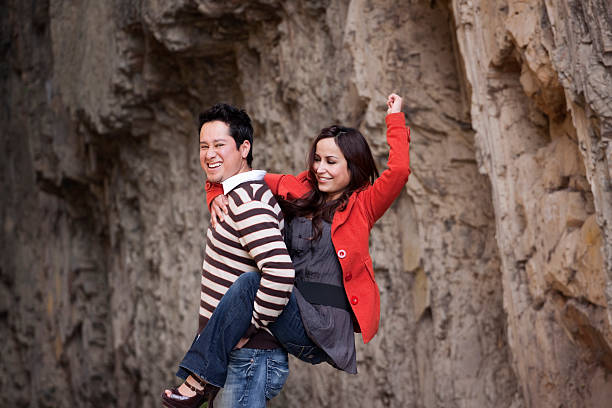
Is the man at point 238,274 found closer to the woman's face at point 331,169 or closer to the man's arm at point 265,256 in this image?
the man's arm at point 265,256

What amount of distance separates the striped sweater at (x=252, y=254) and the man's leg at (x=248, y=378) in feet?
0.34

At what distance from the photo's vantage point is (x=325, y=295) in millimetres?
2498

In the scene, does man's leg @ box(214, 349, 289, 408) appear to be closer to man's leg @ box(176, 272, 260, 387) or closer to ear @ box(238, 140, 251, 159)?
man's leg @ box(176, 272, 260, 387)

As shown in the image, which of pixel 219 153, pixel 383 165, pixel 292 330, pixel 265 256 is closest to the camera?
pixel 265 256

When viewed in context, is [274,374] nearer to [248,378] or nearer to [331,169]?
[248,378]

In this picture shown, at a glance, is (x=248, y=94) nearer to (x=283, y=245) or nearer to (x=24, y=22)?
(x=283, y=245)

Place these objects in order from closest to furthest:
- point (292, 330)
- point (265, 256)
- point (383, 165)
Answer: point (265, 256) < point (292, 330) < point (383, 165)

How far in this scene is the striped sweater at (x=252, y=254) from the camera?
232 centimetres

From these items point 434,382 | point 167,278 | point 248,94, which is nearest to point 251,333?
point 434,382

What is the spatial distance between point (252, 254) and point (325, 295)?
31cm

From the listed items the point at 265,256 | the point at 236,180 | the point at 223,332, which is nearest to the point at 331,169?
the point at 236,180

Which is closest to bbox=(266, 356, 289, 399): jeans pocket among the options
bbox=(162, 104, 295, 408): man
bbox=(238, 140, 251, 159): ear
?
bbox=(162, 104, 295, 408): man

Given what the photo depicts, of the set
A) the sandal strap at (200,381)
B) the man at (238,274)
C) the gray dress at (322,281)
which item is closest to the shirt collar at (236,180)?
the man at (238,274)

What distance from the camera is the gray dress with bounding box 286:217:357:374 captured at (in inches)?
95.5
